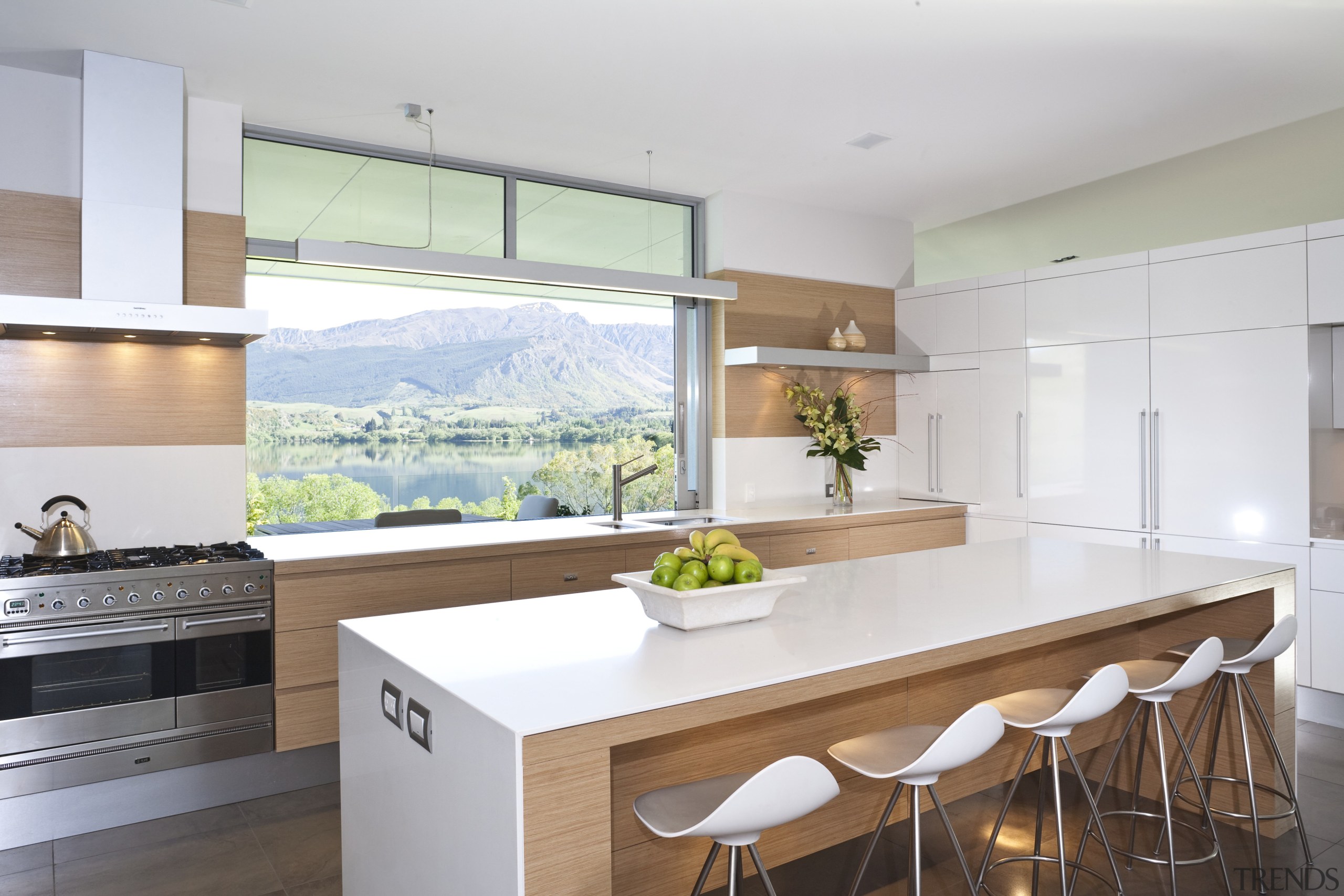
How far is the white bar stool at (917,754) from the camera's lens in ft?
5.73

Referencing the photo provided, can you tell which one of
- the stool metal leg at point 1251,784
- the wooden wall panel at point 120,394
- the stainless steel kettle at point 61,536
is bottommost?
the stool metal leg at point 1251,784

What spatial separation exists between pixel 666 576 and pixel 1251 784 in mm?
1889

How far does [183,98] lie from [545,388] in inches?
80.2

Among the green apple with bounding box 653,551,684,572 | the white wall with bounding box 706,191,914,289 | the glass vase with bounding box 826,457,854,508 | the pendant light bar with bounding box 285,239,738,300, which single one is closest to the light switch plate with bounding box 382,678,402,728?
the green apple with bounding box 653,551,684,572

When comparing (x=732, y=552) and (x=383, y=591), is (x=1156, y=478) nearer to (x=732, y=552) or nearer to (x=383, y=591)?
(x=732, y=552)

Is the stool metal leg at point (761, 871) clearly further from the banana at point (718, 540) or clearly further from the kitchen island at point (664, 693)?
the banana at point (718, 540)

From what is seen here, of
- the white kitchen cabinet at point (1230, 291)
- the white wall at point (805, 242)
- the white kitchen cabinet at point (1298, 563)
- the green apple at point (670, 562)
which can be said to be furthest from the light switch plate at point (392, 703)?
the white kitchen cabinet at point (1230, 291)

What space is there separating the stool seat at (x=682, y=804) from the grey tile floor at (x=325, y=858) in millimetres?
771

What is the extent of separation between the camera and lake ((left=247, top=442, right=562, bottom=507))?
3.91 m

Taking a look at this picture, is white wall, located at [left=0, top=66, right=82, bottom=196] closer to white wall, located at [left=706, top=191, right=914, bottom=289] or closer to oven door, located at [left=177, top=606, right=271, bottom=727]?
oven door, located at [left=177, top=606, right=271, bottom=727]

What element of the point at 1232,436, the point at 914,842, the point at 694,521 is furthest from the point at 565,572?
the point at 1232,436

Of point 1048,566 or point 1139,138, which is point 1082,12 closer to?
point 1139,138

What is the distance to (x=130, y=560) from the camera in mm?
3064

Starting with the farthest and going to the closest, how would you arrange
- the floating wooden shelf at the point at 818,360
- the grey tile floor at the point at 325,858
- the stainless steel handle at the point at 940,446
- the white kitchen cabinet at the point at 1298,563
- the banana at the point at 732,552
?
the stainless steel handle at the point at 940,446 → the floating wooden shelf at the point at 818,360 → the white kitchen cabinet at the point at 1298,563 → the grey tile floor at the point at 325,858 → the banana at the point at 732,552
